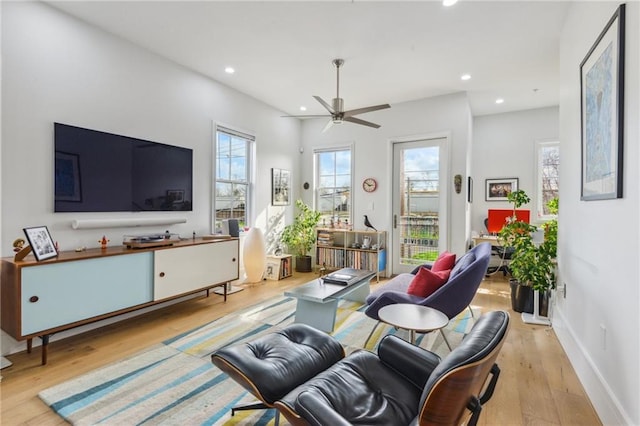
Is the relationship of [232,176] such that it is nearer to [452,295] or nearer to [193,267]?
[193,267]

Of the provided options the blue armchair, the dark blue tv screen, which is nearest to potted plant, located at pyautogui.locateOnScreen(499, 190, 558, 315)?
the blue armchair

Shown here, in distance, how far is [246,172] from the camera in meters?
4.97

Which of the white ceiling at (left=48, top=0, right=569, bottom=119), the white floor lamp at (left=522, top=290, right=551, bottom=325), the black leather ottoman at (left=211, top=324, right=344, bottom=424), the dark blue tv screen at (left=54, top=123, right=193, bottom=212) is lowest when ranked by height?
the white floor lamp at (left=522, top=290, right=551, bottom=325)

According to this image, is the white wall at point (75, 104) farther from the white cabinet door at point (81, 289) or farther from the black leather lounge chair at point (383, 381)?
the black leather lounge chair at point (383, 381)

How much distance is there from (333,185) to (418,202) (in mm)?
1588

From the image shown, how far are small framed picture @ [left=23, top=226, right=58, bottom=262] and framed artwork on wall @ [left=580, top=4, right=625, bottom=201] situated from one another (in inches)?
148

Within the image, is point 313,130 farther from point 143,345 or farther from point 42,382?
point 42,382

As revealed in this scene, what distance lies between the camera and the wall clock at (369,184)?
5410 millimetres

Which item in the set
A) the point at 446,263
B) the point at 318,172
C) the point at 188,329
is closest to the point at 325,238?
the point at 318,172

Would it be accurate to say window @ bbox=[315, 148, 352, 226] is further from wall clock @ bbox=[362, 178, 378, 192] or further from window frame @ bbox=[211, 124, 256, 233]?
window frame @ bbox=[211, 124, 256, 233]

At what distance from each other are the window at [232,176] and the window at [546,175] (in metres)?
4.91

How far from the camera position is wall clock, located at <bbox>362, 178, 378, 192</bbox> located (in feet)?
17.7

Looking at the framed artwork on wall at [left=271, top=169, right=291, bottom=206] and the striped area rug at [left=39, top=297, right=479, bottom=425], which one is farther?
the framed artwork on wall at [left=271, top=169, right=291, bottom=206]

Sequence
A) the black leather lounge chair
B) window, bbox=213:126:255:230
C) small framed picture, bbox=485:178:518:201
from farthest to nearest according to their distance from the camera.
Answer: small framed picture, bbox=485:178:518:201 < window, bbox=213:126:255:230 < the black leather lounge chair
